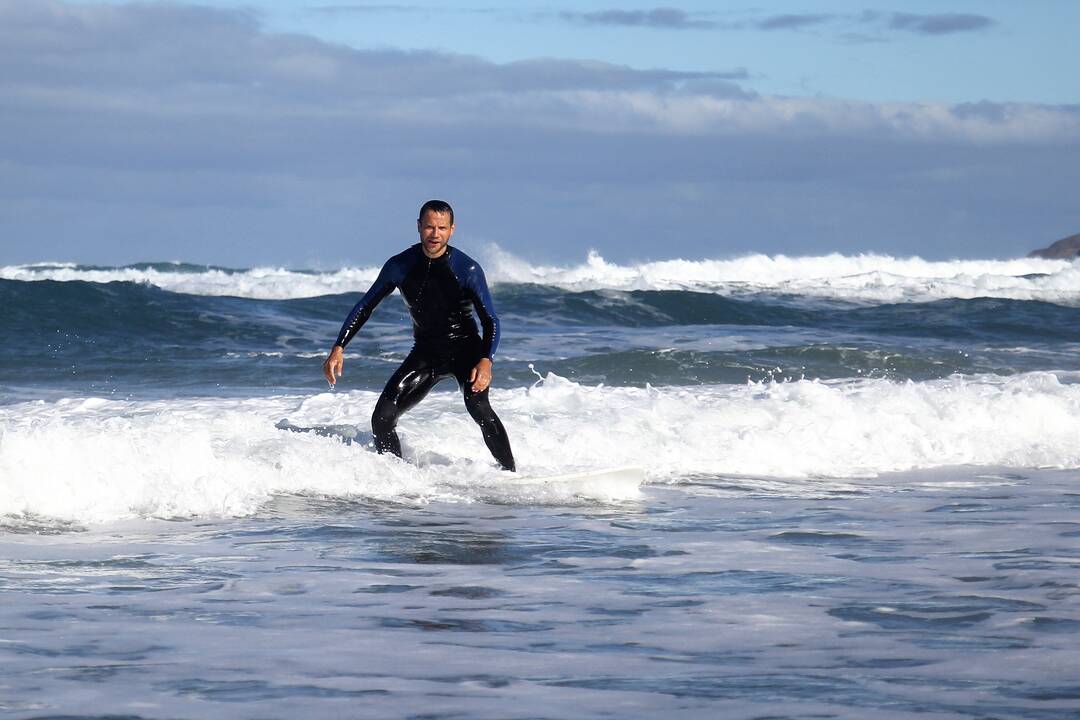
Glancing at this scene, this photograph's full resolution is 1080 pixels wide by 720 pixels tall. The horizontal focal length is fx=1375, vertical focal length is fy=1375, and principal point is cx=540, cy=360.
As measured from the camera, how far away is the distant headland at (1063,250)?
5669 cm

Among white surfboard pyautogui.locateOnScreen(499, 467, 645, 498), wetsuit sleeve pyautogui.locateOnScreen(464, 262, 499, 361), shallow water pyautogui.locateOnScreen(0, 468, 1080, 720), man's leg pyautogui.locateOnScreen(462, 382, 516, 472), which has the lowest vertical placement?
shallow water pyautogui.locateOnScreen(0, 468, 1080, 720)

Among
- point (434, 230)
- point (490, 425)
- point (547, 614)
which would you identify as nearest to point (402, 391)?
point (490, 425)

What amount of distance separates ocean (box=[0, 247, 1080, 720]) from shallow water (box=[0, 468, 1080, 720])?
0.02 metres

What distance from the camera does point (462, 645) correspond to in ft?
14.7

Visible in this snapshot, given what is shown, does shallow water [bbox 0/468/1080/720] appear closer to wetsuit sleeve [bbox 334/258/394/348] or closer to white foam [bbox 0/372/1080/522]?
white foam [bbox 0/372/1080/522]

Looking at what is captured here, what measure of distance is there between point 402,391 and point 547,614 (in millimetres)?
3363

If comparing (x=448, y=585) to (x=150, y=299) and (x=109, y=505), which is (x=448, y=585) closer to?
(x=109, y=505)

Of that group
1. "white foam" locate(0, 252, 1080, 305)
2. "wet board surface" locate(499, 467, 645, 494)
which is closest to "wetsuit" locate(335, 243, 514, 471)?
"wet board surface" locate(499, 467, 645, 494)

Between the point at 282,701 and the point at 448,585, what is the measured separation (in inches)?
69.9

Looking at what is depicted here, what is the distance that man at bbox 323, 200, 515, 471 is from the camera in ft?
26.4

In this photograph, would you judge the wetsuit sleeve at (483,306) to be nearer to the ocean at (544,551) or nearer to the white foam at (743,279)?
the ocean at (544,551)

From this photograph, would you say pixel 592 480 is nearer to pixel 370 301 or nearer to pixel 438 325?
pixel 438 325

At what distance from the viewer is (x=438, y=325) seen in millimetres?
8133

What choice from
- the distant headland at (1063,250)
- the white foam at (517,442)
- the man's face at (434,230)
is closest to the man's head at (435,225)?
the man's face at (434,230)
